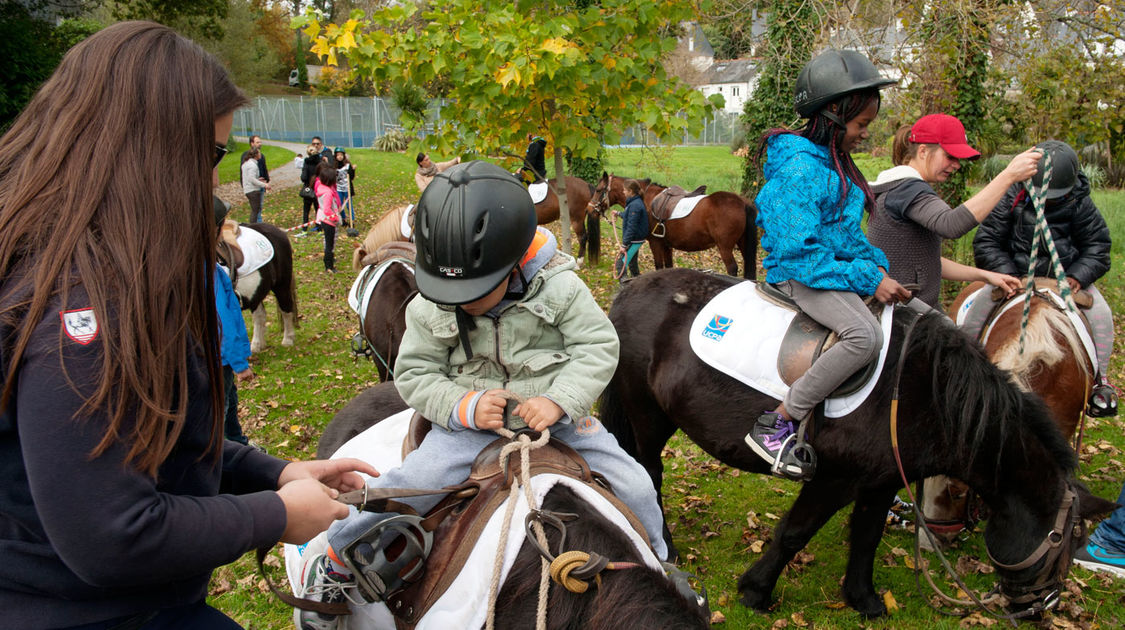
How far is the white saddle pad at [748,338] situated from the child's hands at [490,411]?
202 centimetres

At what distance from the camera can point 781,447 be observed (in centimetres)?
355

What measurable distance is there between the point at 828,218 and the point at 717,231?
8.39 m

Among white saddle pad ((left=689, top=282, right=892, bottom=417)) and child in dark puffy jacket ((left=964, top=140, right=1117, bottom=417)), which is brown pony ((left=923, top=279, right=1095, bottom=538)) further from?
white saddle pad ((left=689, top=282, right=892, bottom=417))

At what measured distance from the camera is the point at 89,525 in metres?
1.12

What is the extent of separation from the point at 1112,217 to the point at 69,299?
668 inches

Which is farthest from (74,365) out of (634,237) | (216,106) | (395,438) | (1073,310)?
(634,237)

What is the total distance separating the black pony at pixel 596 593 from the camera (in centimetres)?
163

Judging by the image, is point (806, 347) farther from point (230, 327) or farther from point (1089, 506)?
point (230, 327)

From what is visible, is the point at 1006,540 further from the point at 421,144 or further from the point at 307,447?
the point at 421,144

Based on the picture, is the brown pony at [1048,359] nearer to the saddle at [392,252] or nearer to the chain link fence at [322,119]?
the saddle at [392,252]

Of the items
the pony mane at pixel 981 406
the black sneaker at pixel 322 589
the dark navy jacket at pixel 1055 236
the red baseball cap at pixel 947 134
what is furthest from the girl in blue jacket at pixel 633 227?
the black sneaker at pixel 322 589

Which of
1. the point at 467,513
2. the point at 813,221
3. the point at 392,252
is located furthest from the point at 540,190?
the point at 467,513

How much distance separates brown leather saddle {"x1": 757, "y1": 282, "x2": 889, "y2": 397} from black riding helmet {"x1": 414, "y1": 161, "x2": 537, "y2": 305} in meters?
2.03

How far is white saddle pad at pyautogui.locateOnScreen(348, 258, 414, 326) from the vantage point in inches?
231
